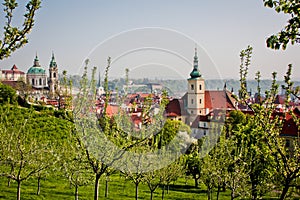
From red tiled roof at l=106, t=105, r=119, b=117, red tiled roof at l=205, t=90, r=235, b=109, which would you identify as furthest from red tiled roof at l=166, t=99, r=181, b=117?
red tiled roof at l=205, t=90, r=235, b=109

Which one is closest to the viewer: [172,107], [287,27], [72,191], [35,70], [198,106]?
[287,27]

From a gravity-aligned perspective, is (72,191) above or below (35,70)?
below

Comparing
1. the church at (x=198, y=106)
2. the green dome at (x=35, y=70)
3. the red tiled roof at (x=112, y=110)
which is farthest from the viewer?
the green dome at (x=35, y=70)

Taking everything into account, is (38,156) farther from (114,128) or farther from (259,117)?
(259,117)

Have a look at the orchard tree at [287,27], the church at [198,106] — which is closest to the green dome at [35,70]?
the church at [198,106]

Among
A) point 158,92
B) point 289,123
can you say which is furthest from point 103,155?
A: point 289,123

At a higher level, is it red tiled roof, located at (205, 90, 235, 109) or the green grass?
red tiled roof, located at (205, 90, 235, 109)

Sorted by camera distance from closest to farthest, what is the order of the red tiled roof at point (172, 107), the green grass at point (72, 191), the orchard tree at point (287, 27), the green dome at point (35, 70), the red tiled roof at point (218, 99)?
the orchard tree at point (287, 27) < the red tiled roof at point (172, 107) < the red tiled roof at point (218, 99) < the green grass at point (72, 191) < the green dome at point (35, 70)

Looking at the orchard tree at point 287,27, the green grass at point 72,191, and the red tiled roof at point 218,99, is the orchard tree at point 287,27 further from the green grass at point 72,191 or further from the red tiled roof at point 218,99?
the green grass at point 72,191

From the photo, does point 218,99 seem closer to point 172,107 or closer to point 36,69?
point 172,107

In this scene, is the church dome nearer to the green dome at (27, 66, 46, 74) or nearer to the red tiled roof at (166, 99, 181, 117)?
the green dome at (27, 66, 46, 74)

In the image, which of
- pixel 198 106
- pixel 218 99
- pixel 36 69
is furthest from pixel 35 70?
pixel 218 99

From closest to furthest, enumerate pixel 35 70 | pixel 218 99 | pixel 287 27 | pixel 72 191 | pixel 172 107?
pixel 287 27
pixel 172 107
pixel 72 191
pixel 218 99
pixel 35 70

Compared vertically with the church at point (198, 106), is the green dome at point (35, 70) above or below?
above
